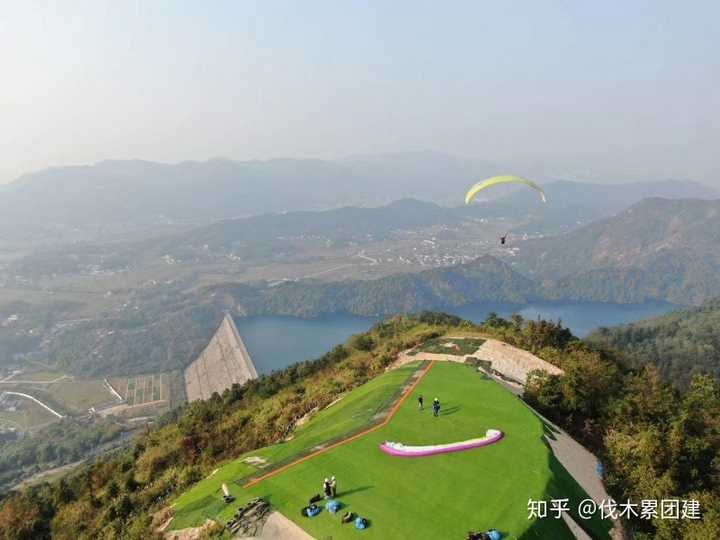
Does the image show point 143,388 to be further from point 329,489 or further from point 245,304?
point 329,489

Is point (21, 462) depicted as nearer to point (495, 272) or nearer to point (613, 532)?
point (613, 532)

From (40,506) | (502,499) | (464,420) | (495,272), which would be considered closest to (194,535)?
(502,499)

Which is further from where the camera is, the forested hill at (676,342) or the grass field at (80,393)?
the grass field at (80,393)

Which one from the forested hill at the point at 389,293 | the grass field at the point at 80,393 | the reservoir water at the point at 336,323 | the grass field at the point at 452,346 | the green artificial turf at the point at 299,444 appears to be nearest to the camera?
the green artificial turf at the point at 299,444

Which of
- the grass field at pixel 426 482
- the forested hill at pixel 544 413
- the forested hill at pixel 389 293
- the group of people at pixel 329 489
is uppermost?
the group of people at pixel 329 489

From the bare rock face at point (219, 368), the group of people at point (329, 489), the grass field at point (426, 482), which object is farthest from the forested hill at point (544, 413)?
the bare rock face at point (219, 368)

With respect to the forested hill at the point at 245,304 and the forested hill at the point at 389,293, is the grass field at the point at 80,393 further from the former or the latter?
the forested hill at the point at 389,293

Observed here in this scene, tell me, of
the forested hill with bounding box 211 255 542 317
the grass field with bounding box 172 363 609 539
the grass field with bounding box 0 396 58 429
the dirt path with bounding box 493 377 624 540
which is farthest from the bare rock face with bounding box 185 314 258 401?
the dirt path with bounding box 493 377 624 540

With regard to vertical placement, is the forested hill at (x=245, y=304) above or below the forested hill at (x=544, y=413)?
below
